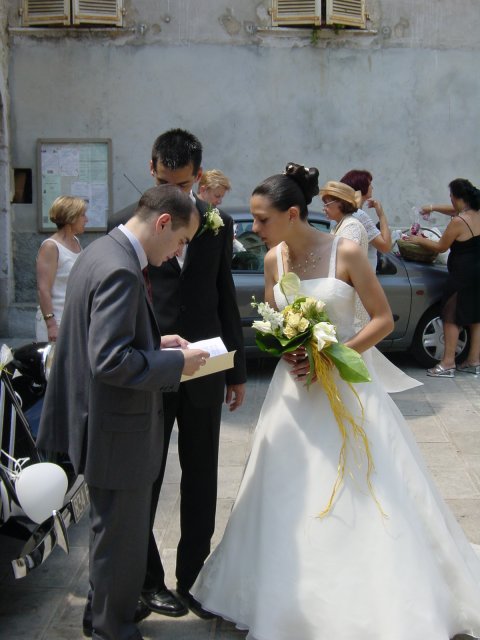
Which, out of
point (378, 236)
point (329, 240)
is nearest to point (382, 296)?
point (329, 240)

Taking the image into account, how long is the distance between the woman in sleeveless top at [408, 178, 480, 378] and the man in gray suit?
573 cm

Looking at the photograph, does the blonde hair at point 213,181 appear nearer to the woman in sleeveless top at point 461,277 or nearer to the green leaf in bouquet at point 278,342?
the woman in sleeveless top at point 461,277

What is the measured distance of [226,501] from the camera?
5016 mm

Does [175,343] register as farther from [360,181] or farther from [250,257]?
[250,257]

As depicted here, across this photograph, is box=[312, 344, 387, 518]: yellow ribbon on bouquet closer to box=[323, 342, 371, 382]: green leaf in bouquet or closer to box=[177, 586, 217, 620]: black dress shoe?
box=[323, 342, 371, 382]: green leaf in bouquet

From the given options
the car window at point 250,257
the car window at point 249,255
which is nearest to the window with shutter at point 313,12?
the car window at point 249,255

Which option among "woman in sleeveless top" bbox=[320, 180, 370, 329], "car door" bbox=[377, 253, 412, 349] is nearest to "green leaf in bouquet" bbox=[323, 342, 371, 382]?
"woman in sleeveless top" bbox=[320, 180, 370, 329]

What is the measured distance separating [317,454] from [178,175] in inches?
50.3

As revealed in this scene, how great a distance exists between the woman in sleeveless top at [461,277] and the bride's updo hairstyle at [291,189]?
5.05 metres

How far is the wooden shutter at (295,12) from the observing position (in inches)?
432

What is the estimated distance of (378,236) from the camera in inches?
290

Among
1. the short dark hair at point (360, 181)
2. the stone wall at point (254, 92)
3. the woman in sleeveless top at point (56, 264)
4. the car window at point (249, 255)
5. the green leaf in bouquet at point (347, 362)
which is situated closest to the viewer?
the green leaf in bouquet at point (347, 362)

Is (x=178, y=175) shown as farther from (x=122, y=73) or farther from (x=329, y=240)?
(x=122, y=73)

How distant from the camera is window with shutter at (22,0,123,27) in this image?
35.8 feet
